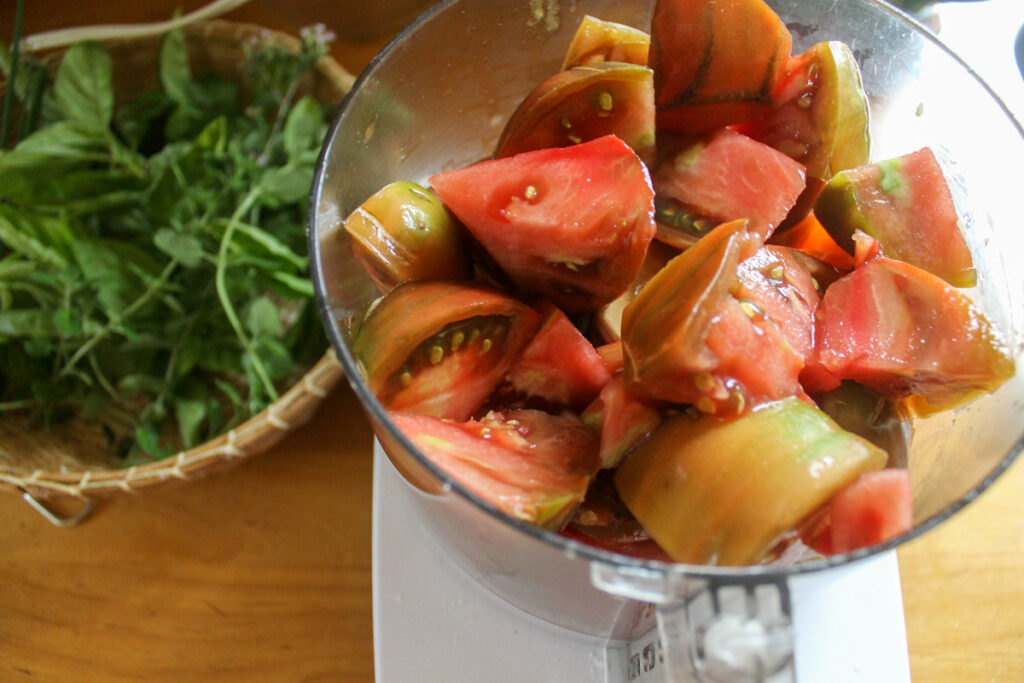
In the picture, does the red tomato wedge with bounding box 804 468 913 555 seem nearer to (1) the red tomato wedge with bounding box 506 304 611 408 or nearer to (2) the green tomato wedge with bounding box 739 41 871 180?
(1) the red tomato wedge with bounding box 506 304 611 408

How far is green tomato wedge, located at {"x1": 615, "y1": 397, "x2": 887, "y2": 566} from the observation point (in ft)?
1.25

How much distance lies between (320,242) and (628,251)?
193 mm

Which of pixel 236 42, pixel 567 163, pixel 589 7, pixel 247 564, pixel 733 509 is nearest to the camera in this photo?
pixel 733 509

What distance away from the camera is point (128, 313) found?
0.89m

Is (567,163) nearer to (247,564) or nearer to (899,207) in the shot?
(899,207)

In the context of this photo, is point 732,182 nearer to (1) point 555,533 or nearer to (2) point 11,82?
(1) point 555,533

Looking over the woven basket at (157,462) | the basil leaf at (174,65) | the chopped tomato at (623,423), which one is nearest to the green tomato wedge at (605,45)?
the chopped tomato at (623,423)

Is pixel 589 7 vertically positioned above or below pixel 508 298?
above

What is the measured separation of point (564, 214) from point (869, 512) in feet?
0.80

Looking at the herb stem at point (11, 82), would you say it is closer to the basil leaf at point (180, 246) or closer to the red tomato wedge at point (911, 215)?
the basil leaf at point (180, 246)

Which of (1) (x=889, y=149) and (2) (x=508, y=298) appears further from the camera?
(1) (x=889, y=149)

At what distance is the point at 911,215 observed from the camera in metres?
0.54

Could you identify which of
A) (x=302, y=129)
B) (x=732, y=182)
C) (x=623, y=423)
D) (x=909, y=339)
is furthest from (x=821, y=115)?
(x=302, y=129)

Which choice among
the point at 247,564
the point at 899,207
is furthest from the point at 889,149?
the point at 247,564
